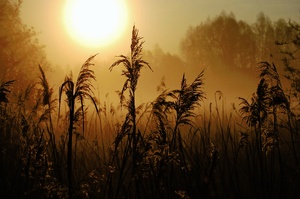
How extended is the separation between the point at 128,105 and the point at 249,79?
235 ft

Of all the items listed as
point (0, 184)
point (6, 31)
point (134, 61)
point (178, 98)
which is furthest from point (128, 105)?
point (6, 31)

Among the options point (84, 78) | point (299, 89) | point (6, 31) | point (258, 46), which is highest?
point (258, 46)

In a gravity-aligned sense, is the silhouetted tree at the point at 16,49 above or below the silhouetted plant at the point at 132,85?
above

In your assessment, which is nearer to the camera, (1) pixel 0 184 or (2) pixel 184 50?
(1) pixel 0 184

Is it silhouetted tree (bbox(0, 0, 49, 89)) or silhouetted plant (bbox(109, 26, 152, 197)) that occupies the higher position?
silhouetted tree (bbox(0, 0, 49, 89))

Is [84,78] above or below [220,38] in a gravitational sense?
below

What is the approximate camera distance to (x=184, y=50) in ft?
253

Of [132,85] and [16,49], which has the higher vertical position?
[16,49]

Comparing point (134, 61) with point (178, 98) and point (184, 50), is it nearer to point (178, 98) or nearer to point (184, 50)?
point (178, 98)

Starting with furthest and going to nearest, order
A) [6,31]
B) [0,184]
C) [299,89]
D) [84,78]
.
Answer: [6,31] < [299,89] < [0,184] < [84,78]

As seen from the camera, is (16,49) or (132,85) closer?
(132,85)

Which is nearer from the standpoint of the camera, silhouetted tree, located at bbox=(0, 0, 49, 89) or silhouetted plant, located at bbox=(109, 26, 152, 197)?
silhouetted plant, located at bbox=(109, 26, 152, 197)

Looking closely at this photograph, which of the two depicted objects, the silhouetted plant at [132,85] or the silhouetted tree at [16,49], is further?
the silhouetted tree at [16,49]

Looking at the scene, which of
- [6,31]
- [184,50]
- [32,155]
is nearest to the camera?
[32,155]
